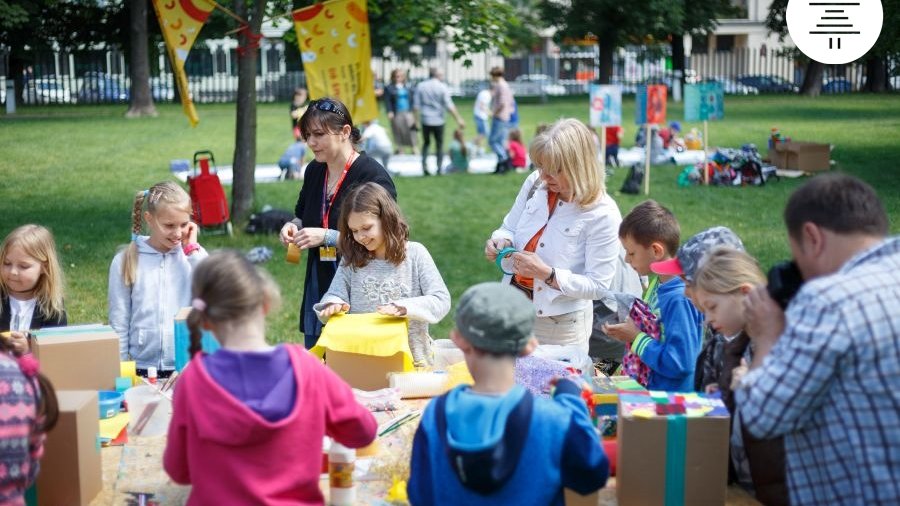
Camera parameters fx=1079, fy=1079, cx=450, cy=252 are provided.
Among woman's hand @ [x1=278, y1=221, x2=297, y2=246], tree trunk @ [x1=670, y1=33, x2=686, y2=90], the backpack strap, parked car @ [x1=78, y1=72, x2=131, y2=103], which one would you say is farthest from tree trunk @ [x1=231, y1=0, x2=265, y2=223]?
tree trunk @ [x1=670, y1=33, x2=686, y2=90]

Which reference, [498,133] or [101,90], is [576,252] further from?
[101,90]

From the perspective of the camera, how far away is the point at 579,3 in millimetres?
41438

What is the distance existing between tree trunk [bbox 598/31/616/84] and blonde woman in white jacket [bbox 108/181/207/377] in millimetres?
37297

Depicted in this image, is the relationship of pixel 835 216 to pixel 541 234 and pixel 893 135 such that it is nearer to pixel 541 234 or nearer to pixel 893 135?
pixel 541 234

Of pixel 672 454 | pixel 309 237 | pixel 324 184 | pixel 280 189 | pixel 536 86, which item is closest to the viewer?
pixel 672 454

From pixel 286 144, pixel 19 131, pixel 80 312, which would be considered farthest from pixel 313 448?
pixel 19 131

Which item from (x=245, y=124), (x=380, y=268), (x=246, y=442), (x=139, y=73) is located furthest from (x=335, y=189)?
(x=139, y=73)

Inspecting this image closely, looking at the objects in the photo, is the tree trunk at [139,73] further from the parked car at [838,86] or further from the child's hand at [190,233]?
the child's hand at [190,233]

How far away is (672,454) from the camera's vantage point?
3041mm

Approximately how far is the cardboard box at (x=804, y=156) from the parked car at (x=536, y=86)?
88.9 ft

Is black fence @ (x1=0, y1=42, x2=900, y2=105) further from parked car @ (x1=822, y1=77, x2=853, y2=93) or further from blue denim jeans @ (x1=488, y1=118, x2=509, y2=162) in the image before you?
blue denim jeans @ (x1=488, y1=118, x2=509, y2=162)

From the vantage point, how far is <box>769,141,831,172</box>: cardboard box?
16.2 meters

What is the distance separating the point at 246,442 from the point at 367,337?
1.41m

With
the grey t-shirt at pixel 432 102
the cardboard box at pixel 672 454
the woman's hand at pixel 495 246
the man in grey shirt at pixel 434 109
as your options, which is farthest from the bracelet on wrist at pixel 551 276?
the grey t-shirt at pixel 432 102
